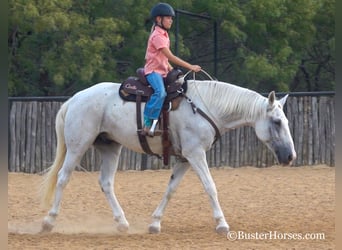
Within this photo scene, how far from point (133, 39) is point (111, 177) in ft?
37.2

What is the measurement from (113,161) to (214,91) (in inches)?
56.6

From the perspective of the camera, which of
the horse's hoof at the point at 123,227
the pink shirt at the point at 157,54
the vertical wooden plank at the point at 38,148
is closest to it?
the pink shirt at the point at 157,54

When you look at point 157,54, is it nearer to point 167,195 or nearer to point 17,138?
point 167,195

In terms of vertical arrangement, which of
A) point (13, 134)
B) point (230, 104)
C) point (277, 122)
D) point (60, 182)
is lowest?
point (60, 182)

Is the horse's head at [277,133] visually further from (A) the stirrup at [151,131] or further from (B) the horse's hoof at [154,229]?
(B) the horse's hoof at [154,229]

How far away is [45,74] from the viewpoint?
19984 mm

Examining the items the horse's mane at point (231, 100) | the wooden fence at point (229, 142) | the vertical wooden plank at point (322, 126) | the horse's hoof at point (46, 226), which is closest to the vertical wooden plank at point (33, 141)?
the wooden fence at point (229, 142)

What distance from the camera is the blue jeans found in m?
7.66

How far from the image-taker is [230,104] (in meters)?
7.82

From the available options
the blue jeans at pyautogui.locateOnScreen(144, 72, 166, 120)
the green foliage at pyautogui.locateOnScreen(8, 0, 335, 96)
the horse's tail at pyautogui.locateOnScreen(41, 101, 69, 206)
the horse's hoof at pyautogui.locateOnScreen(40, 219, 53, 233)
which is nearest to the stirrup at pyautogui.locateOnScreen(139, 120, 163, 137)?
the blue jeans at pyautogui.locateOnScreen(144, 72, 166, 120)

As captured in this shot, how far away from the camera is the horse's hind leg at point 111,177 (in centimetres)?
796

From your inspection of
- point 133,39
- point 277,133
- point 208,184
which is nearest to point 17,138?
point 133,39

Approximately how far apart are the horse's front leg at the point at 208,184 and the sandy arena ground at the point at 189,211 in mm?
132

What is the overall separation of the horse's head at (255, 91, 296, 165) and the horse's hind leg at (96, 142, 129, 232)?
Result: 69.3 inches
